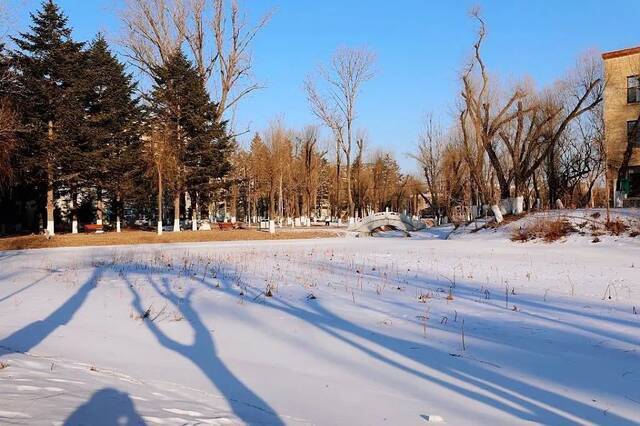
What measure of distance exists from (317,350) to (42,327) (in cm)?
357

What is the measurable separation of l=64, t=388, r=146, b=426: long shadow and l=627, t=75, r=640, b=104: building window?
128ft

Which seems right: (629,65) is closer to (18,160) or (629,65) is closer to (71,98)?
(71,98)

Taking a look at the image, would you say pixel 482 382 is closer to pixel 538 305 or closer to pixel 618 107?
pixel 538 305

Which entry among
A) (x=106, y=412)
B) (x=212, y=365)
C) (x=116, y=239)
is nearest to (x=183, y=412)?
(x=106, y=412)

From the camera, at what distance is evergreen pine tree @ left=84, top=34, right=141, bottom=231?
1460 inches

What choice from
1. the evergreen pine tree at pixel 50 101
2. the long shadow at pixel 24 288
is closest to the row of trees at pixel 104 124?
the evergreen pine tree at pixel 50 101

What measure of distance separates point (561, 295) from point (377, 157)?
7275 cm

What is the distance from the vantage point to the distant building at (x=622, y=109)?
34.8 metres

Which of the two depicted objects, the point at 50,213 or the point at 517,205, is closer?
the point at 517,205

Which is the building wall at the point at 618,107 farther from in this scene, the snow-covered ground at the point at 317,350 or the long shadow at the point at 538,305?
the long shadow at the point at 538,305

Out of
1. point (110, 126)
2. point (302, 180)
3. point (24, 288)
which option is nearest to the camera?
point (24, 288)

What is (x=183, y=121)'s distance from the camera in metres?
41.7

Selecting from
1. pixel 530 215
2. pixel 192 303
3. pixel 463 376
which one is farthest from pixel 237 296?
pixel 530 215

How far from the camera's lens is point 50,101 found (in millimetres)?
33594
